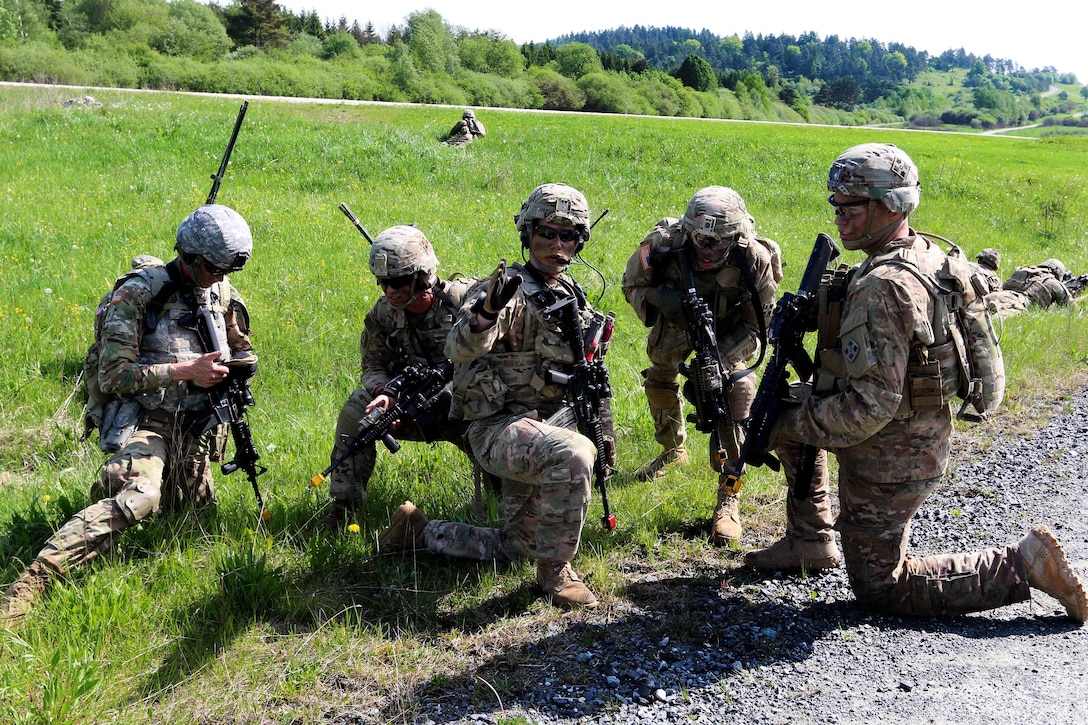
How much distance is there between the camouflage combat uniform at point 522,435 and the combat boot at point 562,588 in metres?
0.12

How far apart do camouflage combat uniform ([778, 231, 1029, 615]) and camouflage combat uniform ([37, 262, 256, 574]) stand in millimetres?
3457

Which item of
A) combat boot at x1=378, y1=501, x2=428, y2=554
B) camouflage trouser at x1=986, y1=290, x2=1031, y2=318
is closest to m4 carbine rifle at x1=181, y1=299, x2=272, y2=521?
combat boot at x1=378, y1=501, x2=428, y2=554

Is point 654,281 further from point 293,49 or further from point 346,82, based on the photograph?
point 293,49

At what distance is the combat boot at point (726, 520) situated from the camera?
17.6ft

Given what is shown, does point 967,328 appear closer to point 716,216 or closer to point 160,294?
point 716,216

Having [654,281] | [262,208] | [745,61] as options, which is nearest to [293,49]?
[262,208]

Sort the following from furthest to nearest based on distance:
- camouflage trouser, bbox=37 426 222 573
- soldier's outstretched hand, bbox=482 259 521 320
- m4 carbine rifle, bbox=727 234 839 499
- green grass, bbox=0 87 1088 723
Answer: m4 carbine rifle, bbox=727 234 839 499, camouflage trouser, bbox=37 426 222 573, soldier's outstretched hand, bbox=482 259 521 320, green grass, bbox=0 87 1088 723

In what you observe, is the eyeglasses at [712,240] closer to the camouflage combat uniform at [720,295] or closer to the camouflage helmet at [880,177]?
the camouflage combat uniform at [720,295]

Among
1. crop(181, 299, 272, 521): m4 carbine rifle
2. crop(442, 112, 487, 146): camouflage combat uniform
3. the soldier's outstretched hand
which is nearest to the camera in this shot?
the soldier's outstretched hand

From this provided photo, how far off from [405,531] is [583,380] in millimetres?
1407

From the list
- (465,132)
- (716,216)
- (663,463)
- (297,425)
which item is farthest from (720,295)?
(465,132)

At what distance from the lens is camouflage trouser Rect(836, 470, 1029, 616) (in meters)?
4.34

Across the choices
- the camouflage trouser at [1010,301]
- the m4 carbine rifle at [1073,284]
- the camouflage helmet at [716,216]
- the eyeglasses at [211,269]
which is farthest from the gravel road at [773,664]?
the m4 carbine rifle at [1073,284]

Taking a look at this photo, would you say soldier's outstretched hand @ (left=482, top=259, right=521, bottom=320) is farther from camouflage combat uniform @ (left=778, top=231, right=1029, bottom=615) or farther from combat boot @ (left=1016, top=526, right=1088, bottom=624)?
combat boot @ (left=1016, top=526, right=1088, bottom=624)
